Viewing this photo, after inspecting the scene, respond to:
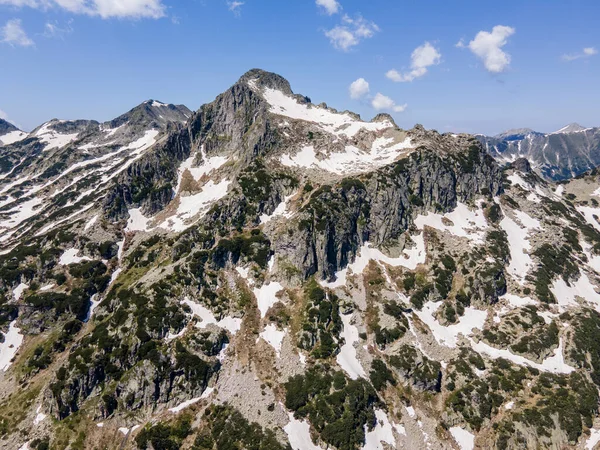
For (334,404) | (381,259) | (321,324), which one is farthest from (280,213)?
(334,404)

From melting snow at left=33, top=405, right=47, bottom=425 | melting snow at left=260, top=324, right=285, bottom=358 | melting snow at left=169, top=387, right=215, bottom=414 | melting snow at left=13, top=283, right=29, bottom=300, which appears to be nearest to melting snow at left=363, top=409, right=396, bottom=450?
melting snow at left=260, top=324, right=285, bottom=358

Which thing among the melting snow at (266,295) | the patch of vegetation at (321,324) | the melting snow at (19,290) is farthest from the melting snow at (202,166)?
the patch of vegetation at (321,324)

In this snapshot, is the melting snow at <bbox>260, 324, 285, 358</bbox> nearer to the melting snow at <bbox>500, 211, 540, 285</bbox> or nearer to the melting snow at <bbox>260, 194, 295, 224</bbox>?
the melting snow at <bbox>260, 194, 295, 224</bbox>

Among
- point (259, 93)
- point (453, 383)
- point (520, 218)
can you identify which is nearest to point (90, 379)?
point (453, 383)

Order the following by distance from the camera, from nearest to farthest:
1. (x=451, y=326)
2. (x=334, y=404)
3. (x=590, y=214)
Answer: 1. (x=334, y=404)
2. (x=451, y=326)
3. (x=590, y=214)

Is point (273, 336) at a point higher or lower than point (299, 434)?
higher

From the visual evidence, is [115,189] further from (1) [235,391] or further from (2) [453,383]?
(2) [453,383]

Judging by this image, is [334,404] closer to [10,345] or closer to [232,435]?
[232,435]
